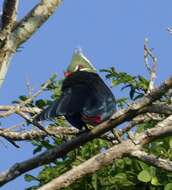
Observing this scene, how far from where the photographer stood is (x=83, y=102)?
12.4 feet

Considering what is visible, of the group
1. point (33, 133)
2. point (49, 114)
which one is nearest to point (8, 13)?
point (49, 114)

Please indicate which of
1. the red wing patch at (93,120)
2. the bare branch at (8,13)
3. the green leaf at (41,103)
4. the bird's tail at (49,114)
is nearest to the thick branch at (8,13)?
the bare branch at (8,13)

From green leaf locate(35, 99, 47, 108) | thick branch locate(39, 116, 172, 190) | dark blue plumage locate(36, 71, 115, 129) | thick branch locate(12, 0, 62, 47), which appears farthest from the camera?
green leaf locate(35, 99, 47, 108)

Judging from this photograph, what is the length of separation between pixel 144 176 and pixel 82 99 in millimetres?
702

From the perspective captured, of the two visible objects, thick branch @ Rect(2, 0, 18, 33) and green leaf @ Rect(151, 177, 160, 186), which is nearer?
thick branch @ Rect(2, 0, 18, 33)

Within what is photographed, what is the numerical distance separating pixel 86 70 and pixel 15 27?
1.51ft

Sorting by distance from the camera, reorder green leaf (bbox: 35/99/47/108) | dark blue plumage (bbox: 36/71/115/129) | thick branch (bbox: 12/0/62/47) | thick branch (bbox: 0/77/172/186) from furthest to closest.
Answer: green leaf (bbox: 35/99/47/108)
thick branch (bbox: 12/0/62/47)
dark blue plumage (bbox: 36/71/115/129)
thick branch (bbox: 0/77/172/186)

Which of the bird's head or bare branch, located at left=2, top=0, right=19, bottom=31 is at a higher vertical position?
bare branch, located at left=2, top=0, right=19, bottom=31

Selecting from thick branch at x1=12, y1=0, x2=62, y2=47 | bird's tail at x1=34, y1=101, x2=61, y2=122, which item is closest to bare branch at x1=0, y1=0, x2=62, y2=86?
thick branch at x1=12, y1=0, x2=62, y2=47

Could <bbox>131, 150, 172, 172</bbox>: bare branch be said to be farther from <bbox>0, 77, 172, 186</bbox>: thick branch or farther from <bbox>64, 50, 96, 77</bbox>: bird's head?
<bbox>64, 50, 96, 77</bbox>: bird's head

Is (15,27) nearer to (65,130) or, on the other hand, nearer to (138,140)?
(65,130)

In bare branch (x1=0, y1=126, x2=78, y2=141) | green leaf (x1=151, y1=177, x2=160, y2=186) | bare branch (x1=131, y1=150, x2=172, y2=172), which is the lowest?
green leaf (x1=151, y1=177, x2=160, y2=186)

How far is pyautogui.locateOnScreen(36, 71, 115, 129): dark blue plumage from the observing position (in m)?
3.60

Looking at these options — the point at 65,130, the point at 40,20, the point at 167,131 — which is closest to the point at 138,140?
the point at 167,131
